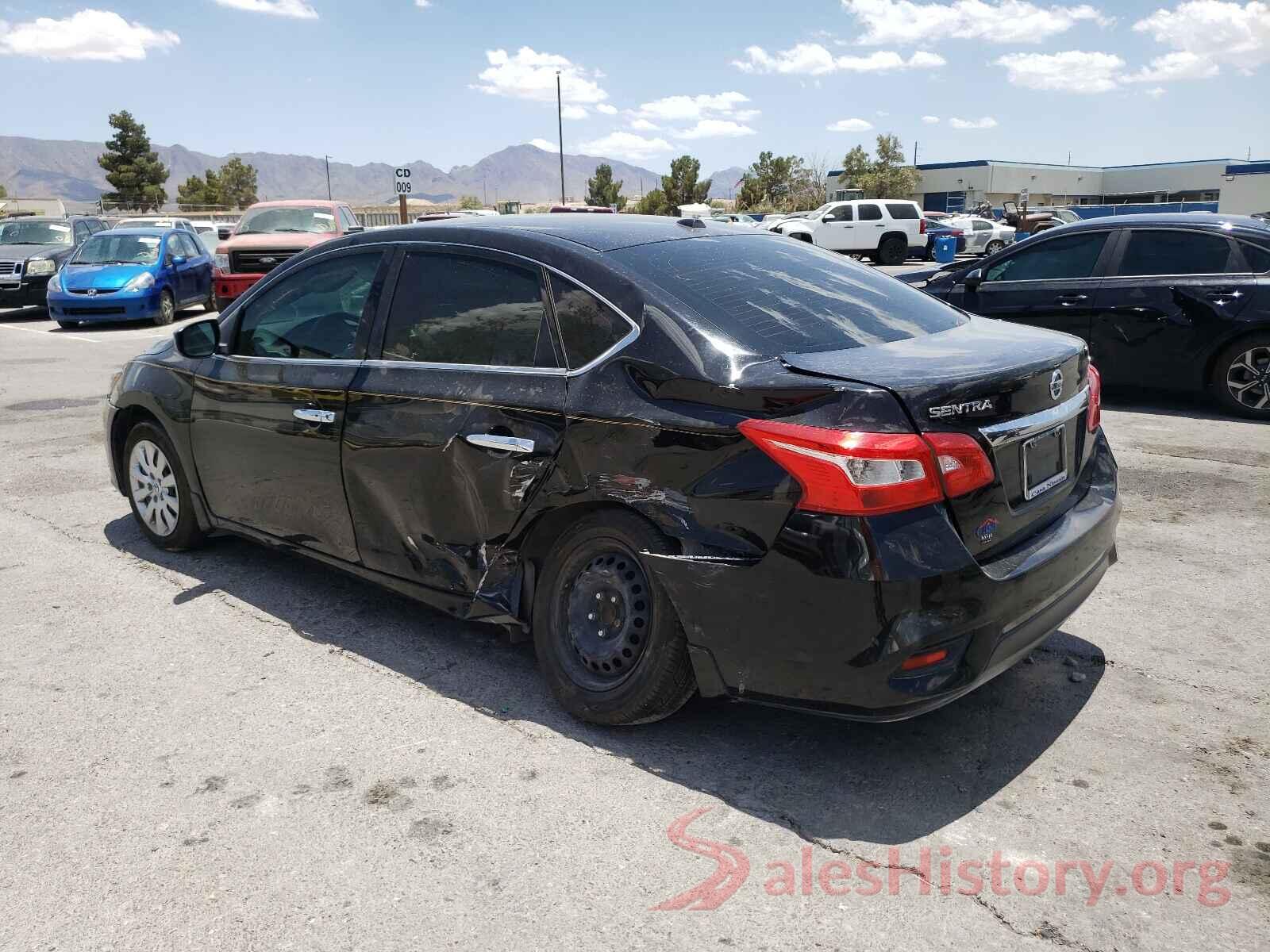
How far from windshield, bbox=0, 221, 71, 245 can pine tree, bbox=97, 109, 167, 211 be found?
60712 millimetres

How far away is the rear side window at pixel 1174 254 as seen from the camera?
8.34 m

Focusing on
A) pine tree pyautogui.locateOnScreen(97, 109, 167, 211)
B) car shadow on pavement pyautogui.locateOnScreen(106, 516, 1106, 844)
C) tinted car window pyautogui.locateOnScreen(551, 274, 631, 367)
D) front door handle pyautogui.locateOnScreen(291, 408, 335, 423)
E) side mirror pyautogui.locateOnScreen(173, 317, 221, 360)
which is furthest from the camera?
pine tree pyautogui.locateOnScreen(97, 109, 167, 211)

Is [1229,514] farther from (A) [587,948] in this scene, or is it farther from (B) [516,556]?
(A) [587,948]

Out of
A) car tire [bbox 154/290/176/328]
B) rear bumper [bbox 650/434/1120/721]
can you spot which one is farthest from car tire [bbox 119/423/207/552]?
car tire [bbox 154/290/176/328]

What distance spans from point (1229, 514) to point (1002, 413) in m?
3.51

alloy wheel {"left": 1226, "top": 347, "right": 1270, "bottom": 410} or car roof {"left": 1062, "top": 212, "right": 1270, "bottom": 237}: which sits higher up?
car roof {"left": 1062, "top": 212, "right": 1270, "bottom": 237}

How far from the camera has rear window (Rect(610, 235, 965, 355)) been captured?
341cm

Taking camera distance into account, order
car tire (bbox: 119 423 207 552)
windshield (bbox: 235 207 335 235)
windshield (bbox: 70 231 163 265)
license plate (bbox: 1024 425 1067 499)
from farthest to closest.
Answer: windshield (bbox: 235 207 335 235) < windshield (bbox: 70 231 163 265) < car tire (bbox: 119 423 207 552) < license plate (bbox: 1024 425 1067 499)

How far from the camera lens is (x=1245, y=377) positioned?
824 cm

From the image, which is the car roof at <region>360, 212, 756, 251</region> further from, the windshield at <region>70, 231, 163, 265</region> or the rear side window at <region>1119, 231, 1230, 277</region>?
the windshield at <region>70, 231, 163, 265</region>

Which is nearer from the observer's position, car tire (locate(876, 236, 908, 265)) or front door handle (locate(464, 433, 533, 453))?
front door handle (locate(464, 433, 533, 453))

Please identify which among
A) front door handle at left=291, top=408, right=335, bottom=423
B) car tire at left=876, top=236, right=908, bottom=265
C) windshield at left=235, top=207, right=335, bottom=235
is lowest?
car tire at left=876, top=236, right=908, bottom=265

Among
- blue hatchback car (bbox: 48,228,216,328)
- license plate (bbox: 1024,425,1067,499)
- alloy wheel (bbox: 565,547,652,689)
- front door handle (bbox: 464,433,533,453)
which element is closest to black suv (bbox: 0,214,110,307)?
blue hatchback car (bbox: 48,228,216,328)

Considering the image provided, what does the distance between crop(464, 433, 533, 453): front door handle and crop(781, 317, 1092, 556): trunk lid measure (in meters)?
0.92
